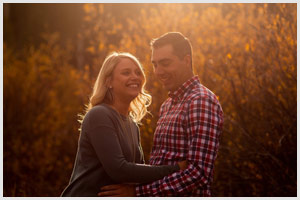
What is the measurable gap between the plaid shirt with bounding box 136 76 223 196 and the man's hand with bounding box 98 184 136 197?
55mm

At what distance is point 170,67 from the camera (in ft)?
10.2

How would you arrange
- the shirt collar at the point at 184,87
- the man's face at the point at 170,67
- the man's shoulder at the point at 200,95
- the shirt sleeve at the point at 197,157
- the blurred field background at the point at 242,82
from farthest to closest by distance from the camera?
the blurred field background at the point at 242,82, the man's face at the point at 170,67, the shirt collar at the point at 184,87, the man's shoulder at the point at 200,95, the shirt sleeve at the point at 197,157

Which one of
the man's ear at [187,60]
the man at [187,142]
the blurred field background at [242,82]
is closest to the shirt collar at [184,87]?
the man at [187,142]

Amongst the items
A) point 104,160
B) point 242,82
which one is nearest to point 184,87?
point 104,160

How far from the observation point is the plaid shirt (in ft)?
8.73

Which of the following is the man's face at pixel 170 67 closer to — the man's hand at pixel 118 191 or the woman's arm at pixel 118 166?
the woman's arm at pixel 118 166

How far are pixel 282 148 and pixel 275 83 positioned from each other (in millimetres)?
836

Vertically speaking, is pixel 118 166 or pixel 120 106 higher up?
pixel 120 106

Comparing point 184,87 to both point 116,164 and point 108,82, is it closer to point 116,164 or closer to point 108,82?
point 108,82

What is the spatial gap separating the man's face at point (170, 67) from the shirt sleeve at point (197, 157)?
1.36ft

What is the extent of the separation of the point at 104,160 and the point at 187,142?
0.57 meters

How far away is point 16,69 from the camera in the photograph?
14.2 metres

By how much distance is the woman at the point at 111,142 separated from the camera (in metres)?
2.72

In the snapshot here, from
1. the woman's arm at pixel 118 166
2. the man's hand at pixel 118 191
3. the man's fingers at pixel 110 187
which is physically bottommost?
the man's hand at pixel 118 191
